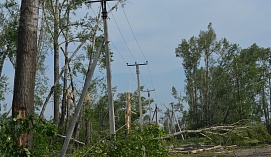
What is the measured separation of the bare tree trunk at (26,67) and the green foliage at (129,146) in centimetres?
183

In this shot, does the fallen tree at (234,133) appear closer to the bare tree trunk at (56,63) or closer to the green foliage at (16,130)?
the green foliage at (16,130)

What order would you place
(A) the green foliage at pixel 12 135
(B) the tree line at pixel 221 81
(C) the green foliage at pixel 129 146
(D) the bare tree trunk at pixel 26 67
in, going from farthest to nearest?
(B) the tree line at pixel 221 81
(C) the green foliage at pixel 129 146
(D) the bare tree trunk at pixel 26 67
(A) the green foliage at pixel 12 135

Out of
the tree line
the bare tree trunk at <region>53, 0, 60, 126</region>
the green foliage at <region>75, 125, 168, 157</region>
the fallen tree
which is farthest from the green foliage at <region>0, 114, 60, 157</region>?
the tree line

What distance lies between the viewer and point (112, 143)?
7219 mm

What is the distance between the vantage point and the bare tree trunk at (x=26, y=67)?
5.39 meters

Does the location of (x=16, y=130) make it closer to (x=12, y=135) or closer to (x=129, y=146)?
(x=12, y=135)

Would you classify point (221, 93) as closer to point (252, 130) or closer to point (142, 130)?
point (252, 130)

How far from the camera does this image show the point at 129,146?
7250mm

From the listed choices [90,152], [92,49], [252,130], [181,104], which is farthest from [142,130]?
[181,104]

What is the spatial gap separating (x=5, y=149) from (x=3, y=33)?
16830mm

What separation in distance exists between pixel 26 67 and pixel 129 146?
2535 millimetres

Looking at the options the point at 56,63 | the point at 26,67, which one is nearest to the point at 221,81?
the point at 56,63

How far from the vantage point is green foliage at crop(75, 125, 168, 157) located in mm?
7109

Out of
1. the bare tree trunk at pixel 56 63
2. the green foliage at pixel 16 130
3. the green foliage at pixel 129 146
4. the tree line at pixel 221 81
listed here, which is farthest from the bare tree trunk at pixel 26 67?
the tree line at pixel 221 81
